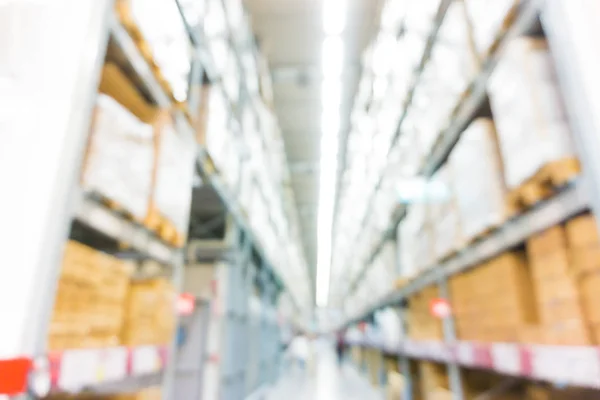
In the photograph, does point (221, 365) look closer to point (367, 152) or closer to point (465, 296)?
point (465, 296)

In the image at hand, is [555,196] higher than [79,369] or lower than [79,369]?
higher

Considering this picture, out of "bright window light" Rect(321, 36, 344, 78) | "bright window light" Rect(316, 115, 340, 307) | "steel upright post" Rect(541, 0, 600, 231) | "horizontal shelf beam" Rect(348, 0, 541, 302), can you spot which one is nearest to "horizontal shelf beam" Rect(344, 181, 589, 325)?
"steel upright post" Rect(541, 0, 600, 231)

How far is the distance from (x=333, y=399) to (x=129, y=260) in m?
5.13

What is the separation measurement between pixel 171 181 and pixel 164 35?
2.82ft

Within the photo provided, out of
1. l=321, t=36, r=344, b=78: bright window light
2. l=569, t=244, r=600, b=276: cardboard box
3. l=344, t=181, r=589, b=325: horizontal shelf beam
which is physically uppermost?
l=321, t=36, r=344, b=78: bright window light

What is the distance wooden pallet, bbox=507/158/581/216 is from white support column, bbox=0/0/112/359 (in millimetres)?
1917

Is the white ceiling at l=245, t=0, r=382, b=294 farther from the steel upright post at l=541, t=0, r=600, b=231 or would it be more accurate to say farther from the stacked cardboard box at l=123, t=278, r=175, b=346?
the stacked cardboard box at l=123, t=278, r=175, b=346

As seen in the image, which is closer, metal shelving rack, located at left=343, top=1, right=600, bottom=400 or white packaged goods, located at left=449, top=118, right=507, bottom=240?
metal shelving rack, located at left=343, top=1, right=600, bottom=400

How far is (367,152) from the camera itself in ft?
23.4

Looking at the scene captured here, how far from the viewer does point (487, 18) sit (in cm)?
232

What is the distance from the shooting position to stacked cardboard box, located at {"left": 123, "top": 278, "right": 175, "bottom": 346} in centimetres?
206

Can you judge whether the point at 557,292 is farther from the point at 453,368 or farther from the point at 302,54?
the point at 302,54

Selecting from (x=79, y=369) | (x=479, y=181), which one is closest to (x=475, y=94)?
(x=479, y=181)

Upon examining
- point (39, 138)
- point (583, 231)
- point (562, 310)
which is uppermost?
point (39, 138)
